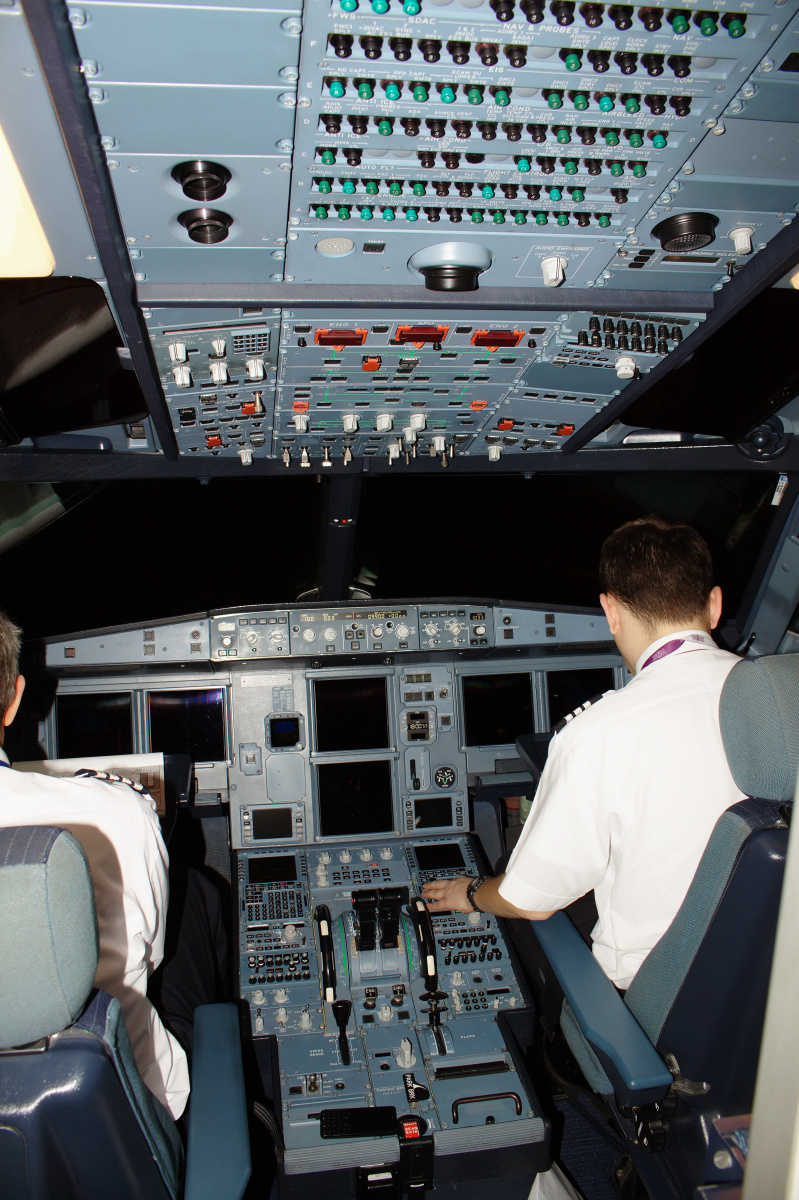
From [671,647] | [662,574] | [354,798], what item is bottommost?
[354,798]

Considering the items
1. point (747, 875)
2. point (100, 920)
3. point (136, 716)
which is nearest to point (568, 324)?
point (747, 875)

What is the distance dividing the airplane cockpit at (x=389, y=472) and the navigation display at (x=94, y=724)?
1cm

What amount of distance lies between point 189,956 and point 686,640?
188 cm

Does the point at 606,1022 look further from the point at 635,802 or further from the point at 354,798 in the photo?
the point at 354,798

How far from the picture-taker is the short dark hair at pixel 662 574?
1634 mm

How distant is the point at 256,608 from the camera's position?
130 inches

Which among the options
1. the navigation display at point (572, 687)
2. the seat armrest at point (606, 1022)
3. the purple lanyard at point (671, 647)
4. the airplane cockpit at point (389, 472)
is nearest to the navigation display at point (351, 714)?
the airplane cockpit at point (389, 472)

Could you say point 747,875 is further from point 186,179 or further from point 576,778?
point 186,179

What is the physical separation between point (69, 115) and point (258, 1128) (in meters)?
2.64

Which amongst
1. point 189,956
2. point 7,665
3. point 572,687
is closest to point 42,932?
point 7,665

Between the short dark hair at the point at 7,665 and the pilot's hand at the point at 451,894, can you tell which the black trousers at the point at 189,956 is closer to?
the pilot's hand at the point at 451,894

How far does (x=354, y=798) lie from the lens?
11.5 feet

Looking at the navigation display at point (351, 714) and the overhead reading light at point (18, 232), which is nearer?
the overhead reading light at point (18, 232)

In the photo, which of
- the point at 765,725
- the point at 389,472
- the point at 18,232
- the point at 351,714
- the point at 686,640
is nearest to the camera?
the point at 765,725
